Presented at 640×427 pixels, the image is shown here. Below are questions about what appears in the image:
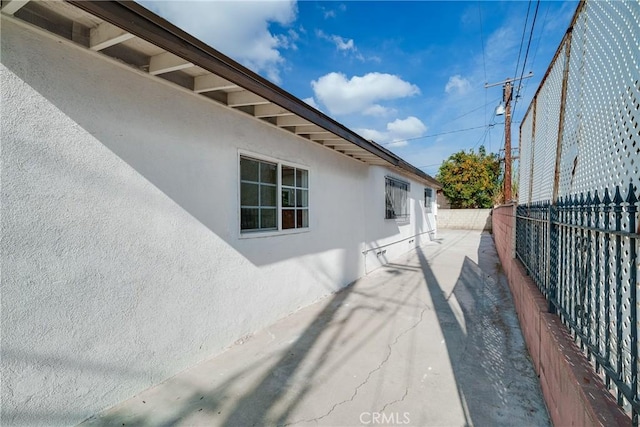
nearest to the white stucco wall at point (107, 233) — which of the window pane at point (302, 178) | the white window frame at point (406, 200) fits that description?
the window pane at point (302, 178)

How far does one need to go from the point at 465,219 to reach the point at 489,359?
22.6 metres

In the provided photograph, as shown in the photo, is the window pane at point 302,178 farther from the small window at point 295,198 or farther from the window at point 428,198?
the window at point 428,198

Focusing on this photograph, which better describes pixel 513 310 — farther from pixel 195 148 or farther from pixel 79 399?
pixel 79 399

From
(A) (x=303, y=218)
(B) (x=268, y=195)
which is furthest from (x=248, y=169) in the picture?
(A) (x=303, y=218)

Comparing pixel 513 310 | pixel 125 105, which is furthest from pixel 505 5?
pixel 125 105

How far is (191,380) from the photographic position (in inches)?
114

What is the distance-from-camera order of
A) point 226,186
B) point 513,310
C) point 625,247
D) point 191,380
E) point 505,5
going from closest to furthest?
point 625,247, point 191,380, point 226,186, point 513,310, point 505,5

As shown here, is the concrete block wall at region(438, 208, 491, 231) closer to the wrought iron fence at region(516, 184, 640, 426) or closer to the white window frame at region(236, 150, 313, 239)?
the white window frame at region(236, 150, 313, 239)

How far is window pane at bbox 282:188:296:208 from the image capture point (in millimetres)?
4718

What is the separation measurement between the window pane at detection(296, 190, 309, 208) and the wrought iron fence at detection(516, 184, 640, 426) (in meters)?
3.46

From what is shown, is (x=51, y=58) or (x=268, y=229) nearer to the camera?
→ (x=51, y=58)

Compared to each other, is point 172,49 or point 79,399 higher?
point 172,49

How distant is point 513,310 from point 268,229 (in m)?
4.30

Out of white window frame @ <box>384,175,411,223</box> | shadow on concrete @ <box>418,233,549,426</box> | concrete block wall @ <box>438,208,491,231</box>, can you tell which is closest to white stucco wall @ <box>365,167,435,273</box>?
white window frame @ <box>384,175,411,223</box>
